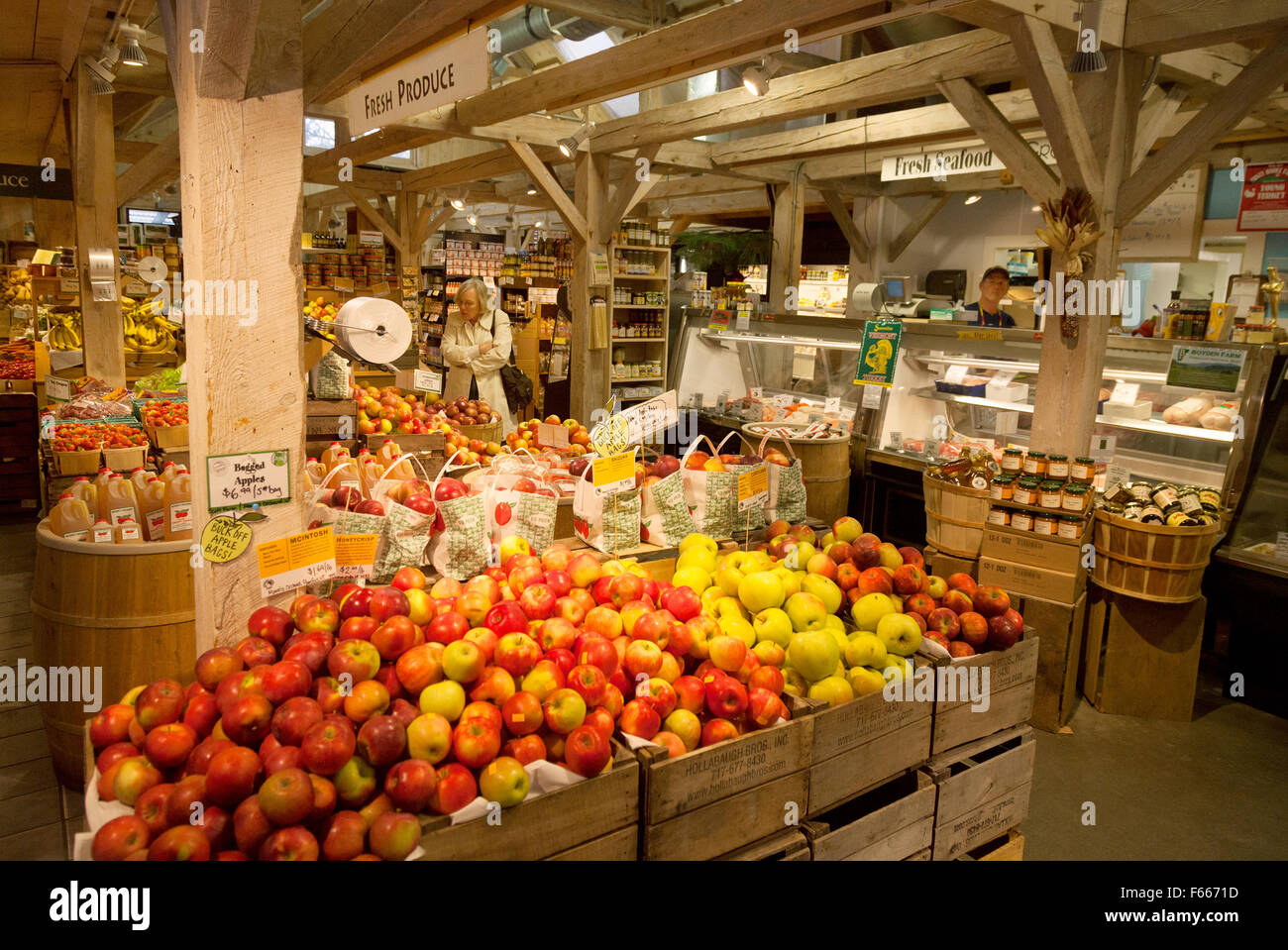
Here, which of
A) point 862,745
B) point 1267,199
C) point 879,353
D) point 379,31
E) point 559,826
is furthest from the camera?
point 879,353

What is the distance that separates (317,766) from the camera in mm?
1688

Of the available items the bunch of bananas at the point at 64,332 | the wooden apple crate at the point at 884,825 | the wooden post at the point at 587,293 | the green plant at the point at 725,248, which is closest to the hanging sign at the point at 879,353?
the wooden post at the point at 587,293

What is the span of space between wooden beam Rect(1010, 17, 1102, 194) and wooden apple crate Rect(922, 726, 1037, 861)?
2.75 metres

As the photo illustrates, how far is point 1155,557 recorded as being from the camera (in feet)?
13.6

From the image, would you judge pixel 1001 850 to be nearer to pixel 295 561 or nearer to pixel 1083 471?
pixel 1083 471

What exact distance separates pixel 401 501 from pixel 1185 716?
160 inches

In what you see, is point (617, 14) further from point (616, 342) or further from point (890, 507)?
point (890, 507)

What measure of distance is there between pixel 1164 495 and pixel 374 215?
1016 centimetres

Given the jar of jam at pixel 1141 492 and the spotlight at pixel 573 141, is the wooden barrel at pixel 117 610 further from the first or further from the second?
the spotlight at pixel 573 141

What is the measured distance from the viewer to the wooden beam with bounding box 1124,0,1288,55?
11.8 ft

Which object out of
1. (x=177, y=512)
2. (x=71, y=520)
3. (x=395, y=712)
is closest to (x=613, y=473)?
(x=395, y=712)

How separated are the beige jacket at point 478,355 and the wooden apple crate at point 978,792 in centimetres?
571

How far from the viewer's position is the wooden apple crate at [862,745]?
Answer: 227 cm

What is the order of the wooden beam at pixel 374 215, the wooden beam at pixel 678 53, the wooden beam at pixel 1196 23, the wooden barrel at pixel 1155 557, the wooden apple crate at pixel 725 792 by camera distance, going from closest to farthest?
the wooden apple crate at pixel 725 792, the wooden beam at pixel 1196 23, the wooden beam at pixel 678 53, the wooden barrel at pixel 1155 557, the wooden beam at pixel 374 215
